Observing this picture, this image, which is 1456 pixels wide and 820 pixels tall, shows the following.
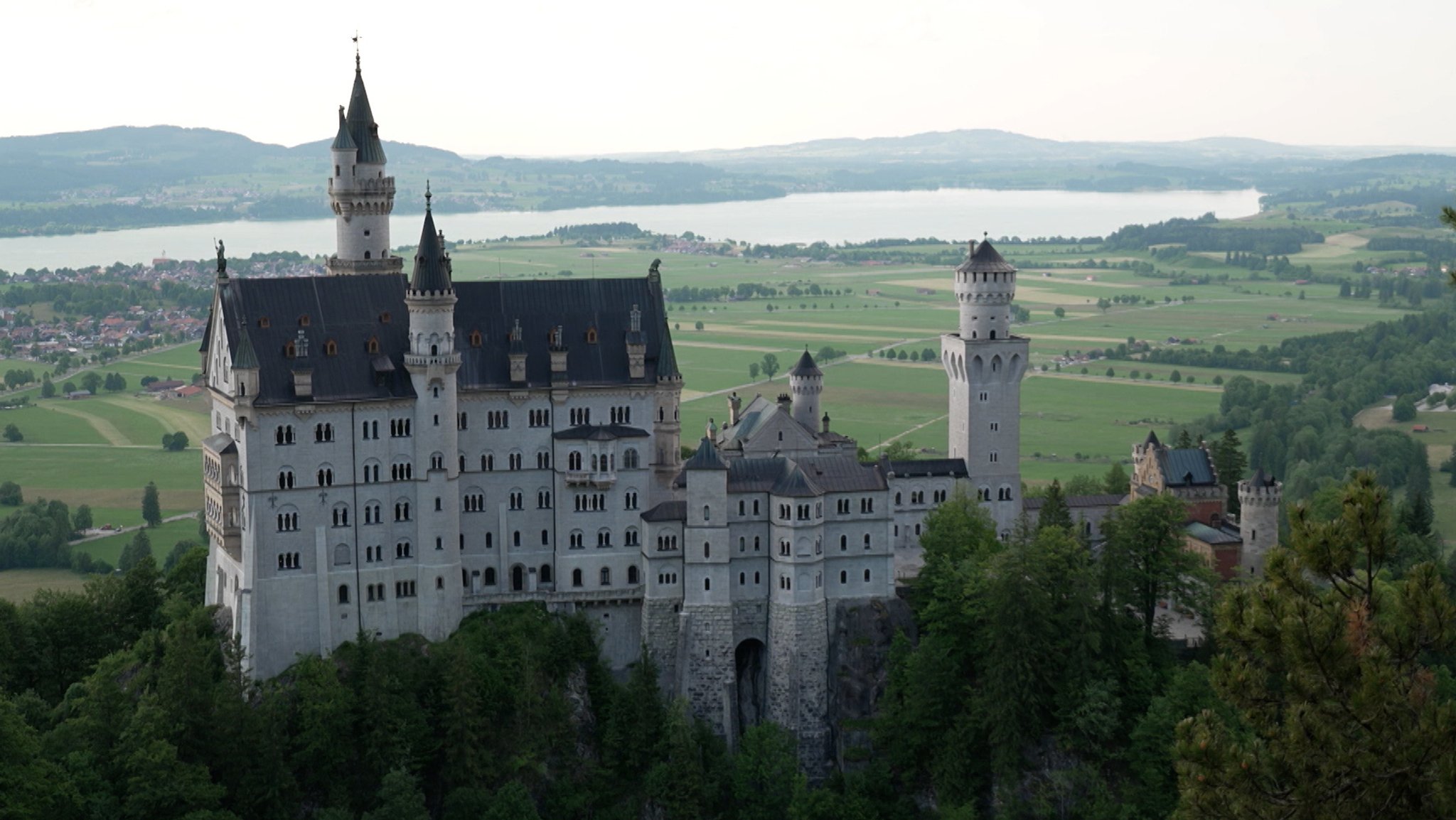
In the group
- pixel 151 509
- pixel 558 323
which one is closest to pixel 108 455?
pixel 151 509

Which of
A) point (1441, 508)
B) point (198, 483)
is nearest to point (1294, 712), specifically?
point (1441, 508)

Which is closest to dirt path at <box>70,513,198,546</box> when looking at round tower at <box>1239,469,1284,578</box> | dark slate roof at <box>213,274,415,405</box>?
dark slate roof at <box>213,274,415,405</box>

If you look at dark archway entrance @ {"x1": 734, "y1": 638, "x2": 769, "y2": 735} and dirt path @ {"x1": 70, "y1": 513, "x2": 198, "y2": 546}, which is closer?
dark archway entrance @ {"x1": 734, "y1": 638, "x2": 769, "y2": 735}

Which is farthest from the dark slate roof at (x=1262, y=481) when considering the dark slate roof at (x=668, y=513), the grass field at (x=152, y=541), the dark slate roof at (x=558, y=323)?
the grass field at (x=152, y=541)

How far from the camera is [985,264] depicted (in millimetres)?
93875

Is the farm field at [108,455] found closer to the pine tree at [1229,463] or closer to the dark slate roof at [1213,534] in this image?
the pine tree at [1229,463]

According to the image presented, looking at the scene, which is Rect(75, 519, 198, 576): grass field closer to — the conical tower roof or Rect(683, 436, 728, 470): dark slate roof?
the conical tower roof

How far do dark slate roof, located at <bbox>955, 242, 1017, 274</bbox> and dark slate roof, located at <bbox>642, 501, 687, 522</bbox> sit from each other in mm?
19503

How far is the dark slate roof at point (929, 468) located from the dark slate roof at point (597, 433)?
47.9ft

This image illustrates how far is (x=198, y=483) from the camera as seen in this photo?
530 feet

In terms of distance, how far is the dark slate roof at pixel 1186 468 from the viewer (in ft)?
316

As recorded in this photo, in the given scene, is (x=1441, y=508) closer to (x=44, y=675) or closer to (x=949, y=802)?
(x=949, y=802)

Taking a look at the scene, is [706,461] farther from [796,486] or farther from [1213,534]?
[1213,534]

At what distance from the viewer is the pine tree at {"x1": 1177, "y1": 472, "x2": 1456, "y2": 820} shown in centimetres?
3600
